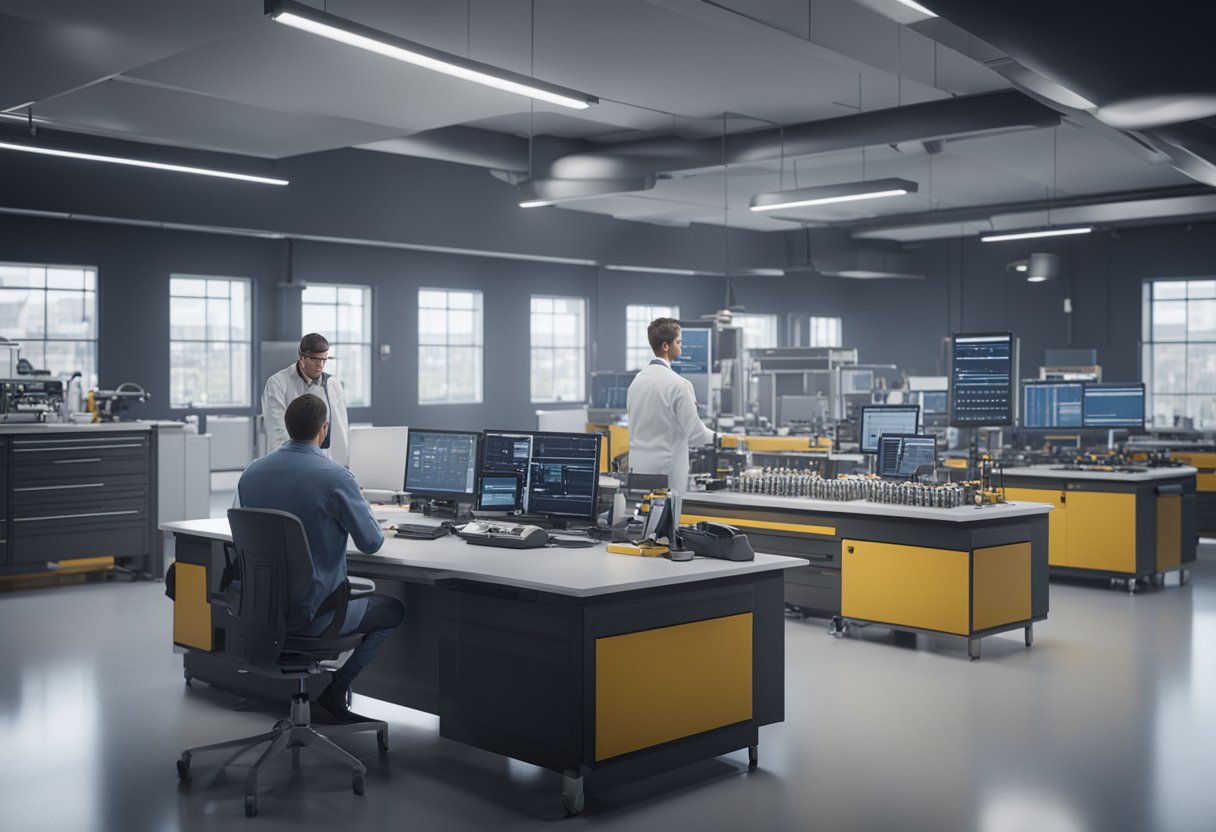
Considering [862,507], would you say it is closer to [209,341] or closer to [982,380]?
[982,380]

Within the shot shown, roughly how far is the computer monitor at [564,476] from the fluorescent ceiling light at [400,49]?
1887 mm

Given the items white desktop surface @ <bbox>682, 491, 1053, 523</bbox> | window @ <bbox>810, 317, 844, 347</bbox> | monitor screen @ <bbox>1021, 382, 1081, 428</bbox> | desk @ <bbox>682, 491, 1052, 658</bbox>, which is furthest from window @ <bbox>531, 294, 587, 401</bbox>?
desk @ <bbox>682, 491, 1052, 658</bbox>

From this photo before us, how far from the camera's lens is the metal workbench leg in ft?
12.7

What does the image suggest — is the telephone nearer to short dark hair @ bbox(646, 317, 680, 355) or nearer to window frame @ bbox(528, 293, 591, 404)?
short dark hair @ bbox(646, 317, 680, 355)

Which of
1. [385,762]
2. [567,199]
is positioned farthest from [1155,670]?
[567,199]

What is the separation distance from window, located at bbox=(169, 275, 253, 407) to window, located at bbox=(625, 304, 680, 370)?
223 inches

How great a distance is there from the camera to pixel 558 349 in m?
16.0

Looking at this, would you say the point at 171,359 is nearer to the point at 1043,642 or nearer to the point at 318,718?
the point at 318,718

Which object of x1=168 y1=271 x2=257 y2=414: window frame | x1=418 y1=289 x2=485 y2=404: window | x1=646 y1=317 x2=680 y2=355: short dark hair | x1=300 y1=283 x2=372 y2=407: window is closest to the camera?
x1=646 y1=317 x2=680 y2=355: short dark hair

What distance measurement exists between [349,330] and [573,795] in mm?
10736

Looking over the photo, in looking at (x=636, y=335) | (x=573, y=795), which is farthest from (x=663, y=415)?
(x=636, y=335)

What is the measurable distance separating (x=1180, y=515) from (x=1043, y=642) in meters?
2.83

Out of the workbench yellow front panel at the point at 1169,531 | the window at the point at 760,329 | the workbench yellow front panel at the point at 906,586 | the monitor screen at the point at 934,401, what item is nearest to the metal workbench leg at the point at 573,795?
the workbench yellow front panel at the point at 906,586

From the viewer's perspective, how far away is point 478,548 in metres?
4.73
